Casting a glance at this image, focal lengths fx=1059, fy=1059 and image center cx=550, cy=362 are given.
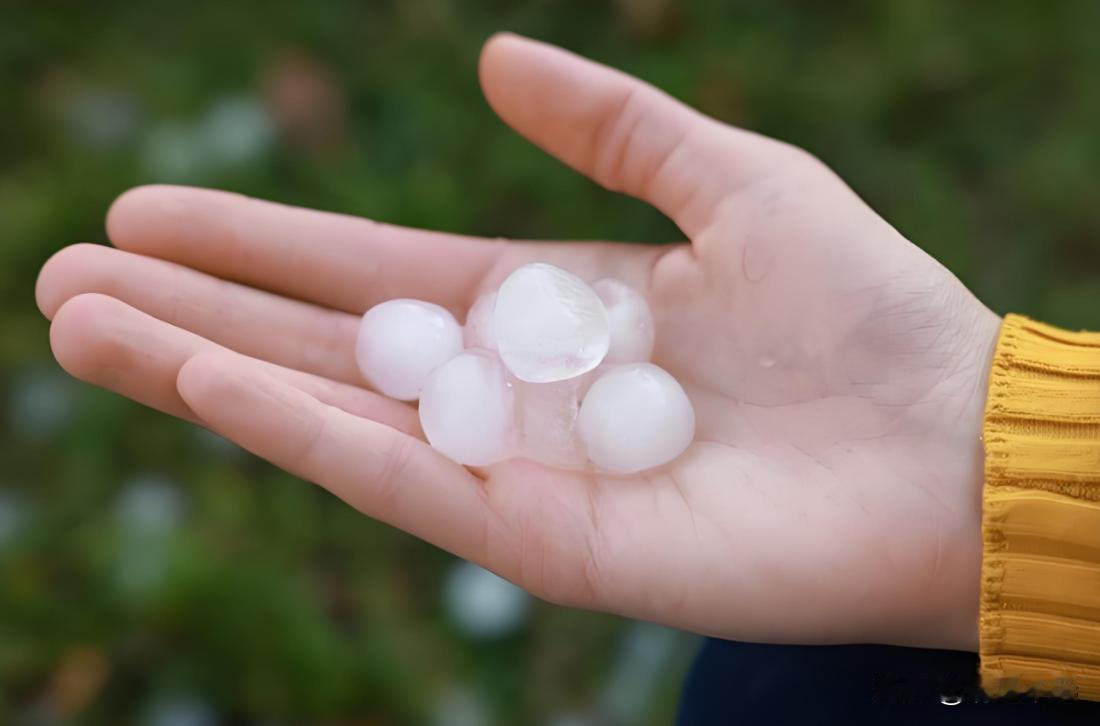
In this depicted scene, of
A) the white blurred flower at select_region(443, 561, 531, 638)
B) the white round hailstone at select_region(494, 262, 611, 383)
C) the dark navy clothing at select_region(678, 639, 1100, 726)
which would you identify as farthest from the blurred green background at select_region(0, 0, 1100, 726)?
the white round hailstone at select_region(494, 262, 611, 383)

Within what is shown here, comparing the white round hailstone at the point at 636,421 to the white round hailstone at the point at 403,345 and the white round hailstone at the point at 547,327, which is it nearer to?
the white round hailstone at the point at 547,327

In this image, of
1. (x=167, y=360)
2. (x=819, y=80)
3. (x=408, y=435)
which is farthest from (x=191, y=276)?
(x=819, y=80)

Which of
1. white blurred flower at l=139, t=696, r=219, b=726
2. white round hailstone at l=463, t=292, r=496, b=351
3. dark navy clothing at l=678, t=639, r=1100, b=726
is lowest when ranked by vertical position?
white blurred flower at l=139, t=696, r=219, b=726

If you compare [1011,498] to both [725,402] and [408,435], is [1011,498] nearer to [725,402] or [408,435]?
[725,402]

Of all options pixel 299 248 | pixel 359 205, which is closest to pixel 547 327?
pixel 299 248

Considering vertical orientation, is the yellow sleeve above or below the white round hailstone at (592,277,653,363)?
below

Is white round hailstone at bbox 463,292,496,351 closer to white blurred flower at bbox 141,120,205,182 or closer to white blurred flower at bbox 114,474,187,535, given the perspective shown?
white blurred flower at bbox 114,474,187,535

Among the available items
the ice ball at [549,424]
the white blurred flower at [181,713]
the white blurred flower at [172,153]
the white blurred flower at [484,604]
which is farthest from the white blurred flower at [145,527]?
the ice ball at [549,424]
